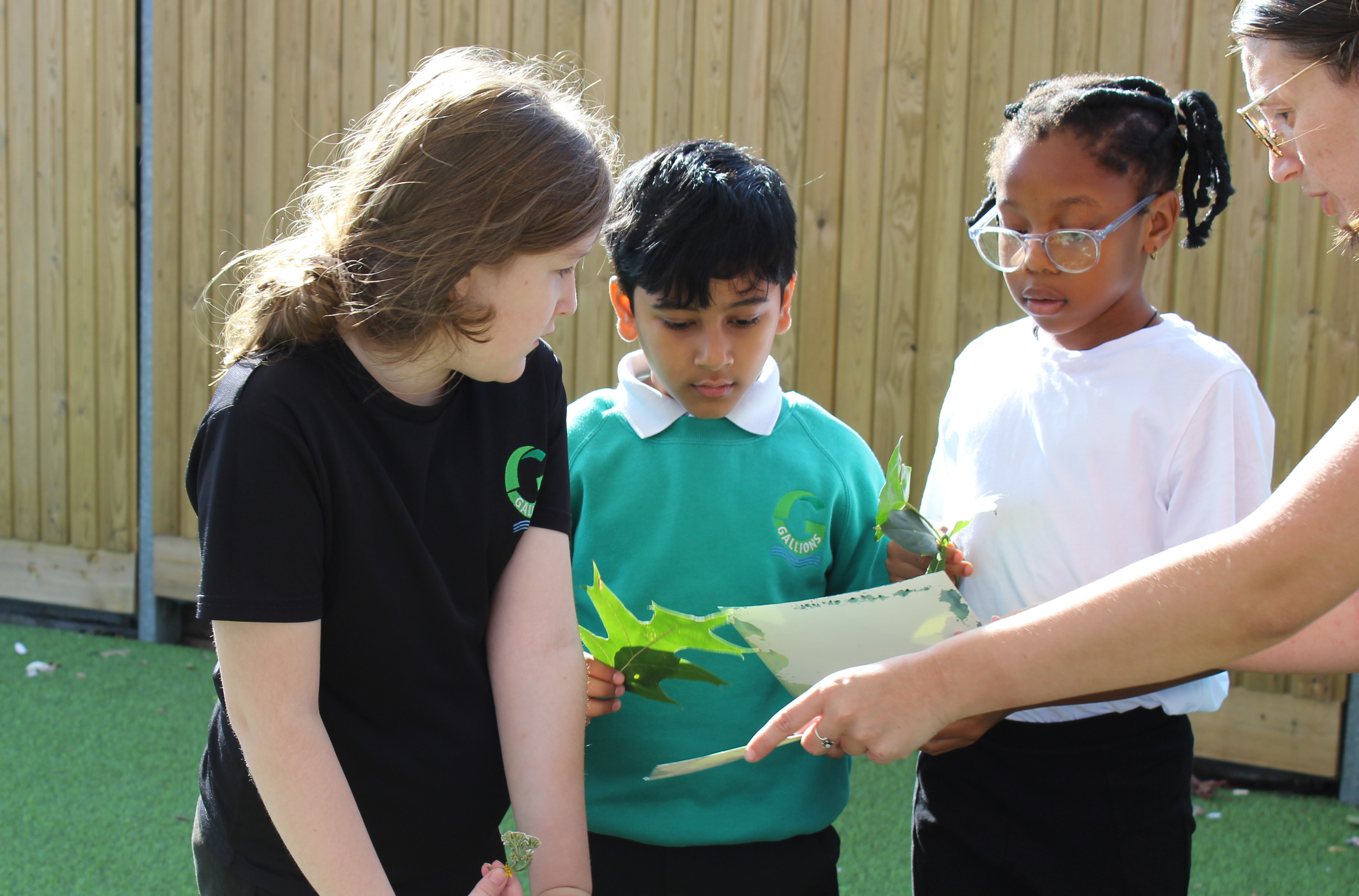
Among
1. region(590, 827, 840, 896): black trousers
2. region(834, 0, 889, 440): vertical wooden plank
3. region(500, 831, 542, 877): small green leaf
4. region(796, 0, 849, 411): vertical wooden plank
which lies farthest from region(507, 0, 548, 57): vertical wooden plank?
region(500, 831, 542, 877): small green leaf

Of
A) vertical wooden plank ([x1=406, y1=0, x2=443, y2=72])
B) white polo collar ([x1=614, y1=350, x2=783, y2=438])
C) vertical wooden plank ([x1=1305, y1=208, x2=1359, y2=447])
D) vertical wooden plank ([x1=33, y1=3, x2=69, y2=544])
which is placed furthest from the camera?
vertical wooden plank ([x1=33, y1=3, x2=69, y2=544])

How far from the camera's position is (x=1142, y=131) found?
1872mm

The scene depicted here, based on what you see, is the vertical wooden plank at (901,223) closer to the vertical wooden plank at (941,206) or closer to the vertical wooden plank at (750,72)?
the vertical wooden plank at (941,206)

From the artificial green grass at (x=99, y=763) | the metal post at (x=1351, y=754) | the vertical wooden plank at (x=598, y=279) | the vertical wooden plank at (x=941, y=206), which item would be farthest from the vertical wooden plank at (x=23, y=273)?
the metal post at (x=1351, y=754)

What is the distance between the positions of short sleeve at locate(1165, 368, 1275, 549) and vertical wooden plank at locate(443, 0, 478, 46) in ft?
12.1

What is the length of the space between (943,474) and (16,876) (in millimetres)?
2744

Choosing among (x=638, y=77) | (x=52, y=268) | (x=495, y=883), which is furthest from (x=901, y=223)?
(x=52, y=268)

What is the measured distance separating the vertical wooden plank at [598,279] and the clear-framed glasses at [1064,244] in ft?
8.21

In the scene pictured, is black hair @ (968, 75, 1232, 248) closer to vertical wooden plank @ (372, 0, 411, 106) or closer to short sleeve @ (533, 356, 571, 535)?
short sleeve @ (533, 356, 571, 535)

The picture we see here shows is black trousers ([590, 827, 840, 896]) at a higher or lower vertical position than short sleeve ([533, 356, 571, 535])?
lower

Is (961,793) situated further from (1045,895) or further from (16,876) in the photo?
(16,876)

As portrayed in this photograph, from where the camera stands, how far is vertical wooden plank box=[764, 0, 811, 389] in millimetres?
4004

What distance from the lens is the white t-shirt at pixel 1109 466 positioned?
5.42ft

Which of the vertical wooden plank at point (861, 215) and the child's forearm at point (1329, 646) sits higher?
the vertical wooden plank at point (861, 215)
